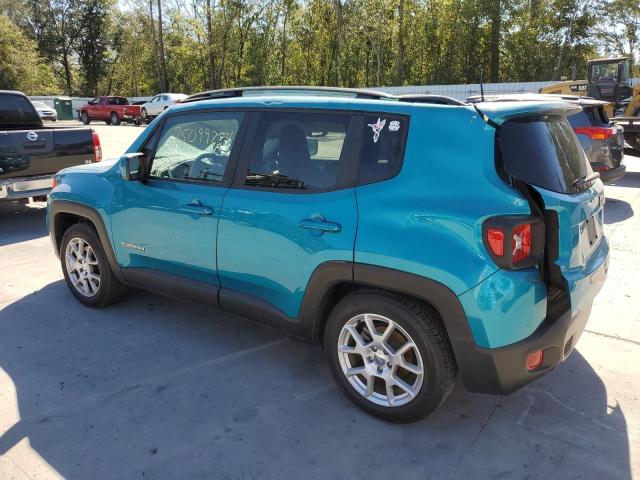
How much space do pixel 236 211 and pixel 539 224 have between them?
5.68 feet

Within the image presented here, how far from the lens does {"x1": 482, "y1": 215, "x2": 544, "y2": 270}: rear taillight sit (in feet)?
7.84

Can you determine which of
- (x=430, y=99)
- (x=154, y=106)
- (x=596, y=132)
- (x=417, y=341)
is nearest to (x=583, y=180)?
(x=430, y=99)

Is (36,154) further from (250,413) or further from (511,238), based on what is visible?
(511,238)

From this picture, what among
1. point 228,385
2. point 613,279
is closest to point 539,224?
point 228,385

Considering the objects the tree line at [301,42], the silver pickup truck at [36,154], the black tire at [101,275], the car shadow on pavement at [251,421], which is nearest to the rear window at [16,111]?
the silver pickup truck at [36,154]

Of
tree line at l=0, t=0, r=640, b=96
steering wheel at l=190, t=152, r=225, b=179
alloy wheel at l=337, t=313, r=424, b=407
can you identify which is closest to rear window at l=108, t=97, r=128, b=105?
tree line at l=0, t=0, r=640, b=96

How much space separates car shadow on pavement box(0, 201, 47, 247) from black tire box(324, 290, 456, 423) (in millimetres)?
5589

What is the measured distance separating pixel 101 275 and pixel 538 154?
11.2 feet

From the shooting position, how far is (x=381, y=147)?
2793 millimetres

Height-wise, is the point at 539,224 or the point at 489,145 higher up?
the point at 489,145

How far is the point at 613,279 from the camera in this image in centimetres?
500

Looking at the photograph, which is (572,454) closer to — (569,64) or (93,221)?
(93,221)

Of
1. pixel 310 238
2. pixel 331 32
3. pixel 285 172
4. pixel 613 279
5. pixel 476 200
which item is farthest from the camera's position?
pixel 331 32

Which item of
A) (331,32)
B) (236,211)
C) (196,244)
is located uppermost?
(331,32)
